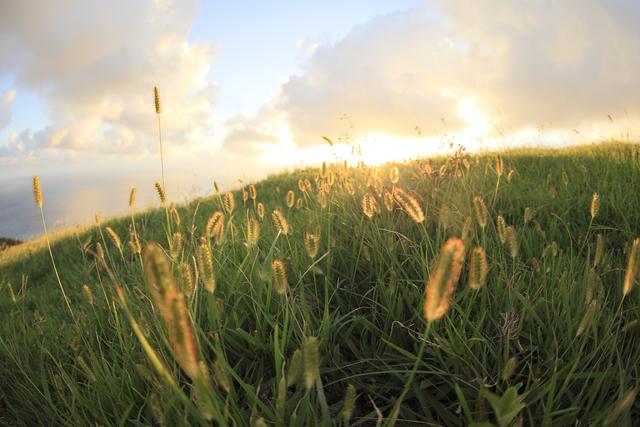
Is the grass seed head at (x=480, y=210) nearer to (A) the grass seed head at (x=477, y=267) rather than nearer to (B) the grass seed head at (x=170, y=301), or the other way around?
(A) the grass seed head at (x=477, y=267)

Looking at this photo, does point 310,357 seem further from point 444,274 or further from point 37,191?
point 37,191

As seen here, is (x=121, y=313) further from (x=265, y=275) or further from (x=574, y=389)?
(x=574, y=389)

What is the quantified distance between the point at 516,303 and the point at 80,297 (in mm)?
3245

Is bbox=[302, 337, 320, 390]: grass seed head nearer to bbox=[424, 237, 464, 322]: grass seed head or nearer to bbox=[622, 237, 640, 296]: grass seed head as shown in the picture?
bbox=[424, 237, 464, 322]: grass seed head

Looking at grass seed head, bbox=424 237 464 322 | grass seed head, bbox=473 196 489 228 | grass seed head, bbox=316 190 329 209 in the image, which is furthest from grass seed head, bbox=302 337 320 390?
grass seed head, bbox=316 190 329 209

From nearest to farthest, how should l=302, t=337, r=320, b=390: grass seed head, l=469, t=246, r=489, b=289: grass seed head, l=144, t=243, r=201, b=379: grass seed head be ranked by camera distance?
l=144, t=243, r=201, b=379: grass seed head < l=302, t=337, r=320, b=390: grass seed head < l=469, t=246, r=489, b=289: grass seed head

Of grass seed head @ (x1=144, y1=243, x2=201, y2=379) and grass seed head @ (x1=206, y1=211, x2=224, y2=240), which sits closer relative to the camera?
grass seed head @ (x1=144, y1=243, x2=201, y2=379)

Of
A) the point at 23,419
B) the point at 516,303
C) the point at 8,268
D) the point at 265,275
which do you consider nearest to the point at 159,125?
the point at 265,275

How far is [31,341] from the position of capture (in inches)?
97.2

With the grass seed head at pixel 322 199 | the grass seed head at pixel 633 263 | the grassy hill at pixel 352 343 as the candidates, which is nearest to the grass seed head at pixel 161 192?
the grassy hill at pixel 352 343

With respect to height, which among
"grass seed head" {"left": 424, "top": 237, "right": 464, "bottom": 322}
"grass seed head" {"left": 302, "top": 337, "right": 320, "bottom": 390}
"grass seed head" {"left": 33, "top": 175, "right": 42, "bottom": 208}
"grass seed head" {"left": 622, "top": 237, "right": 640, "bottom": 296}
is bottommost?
"grass seed head" {"left": 302, "top": 337, "right": 320, "bottom": 390}

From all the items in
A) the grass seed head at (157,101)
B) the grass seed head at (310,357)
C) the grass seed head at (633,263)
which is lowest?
the grass seed head at (310,357)

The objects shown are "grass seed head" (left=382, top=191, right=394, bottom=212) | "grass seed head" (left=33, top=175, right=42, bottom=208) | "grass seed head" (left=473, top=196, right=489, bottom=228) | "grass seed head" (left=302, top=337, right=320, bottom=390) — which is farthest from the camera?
"grass seed head" (left=382, top=191, right=394, bottom=212)

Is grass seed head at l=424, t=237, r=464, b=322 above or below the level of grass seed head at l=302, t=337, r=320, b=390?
above
